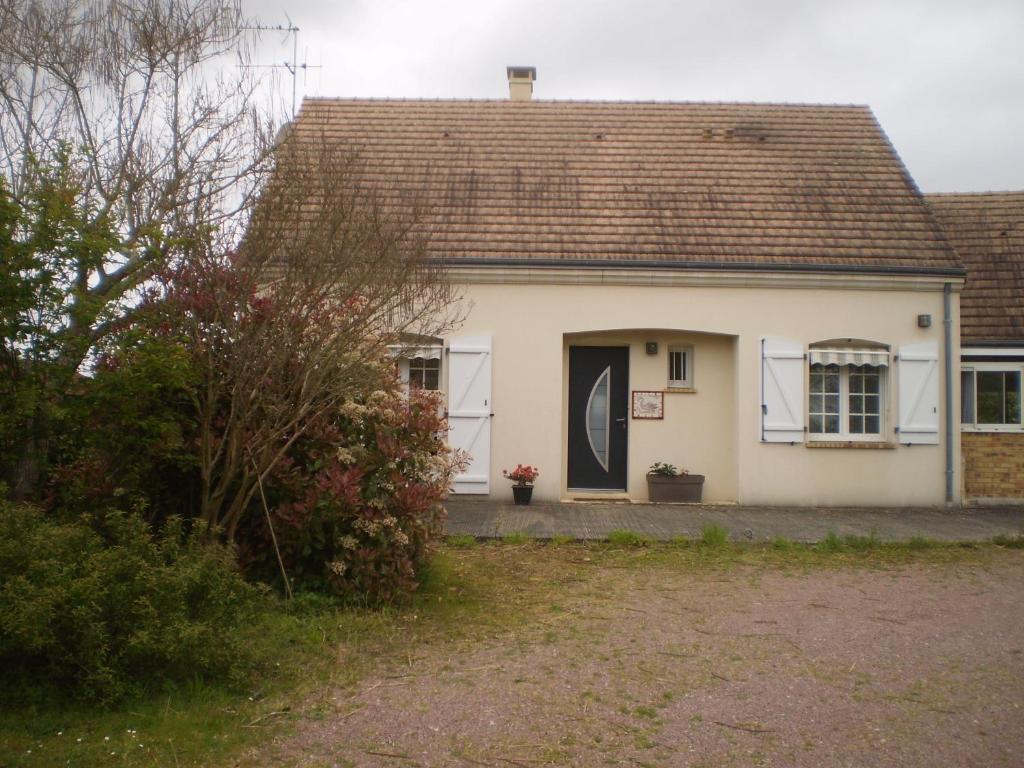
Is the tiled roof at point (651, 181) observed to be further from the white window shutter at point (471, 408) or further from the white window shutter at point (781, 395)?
the white window shutter at point (471, 408)

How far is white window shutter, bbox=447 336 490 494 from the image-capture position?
12492 mm

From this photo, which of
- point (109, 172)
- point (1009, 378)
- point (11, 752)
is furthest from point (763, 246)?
point (11, 752)

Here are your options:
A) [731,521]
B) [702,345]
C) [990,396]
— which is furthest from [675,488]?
[990,396]

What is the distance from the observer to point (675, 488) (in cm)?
1273

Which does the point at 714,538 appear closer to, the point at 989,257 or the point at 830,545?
the point at 830,545

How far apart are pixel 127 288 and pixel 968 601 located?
22.5 feet

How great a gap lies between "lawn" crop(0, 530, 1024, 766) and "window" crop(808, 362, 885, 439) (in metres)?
4.83

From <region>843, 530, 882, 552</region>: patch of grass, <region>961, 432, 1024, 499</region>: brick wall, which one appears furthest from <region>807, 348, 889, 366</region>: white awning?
<region>843, 530, 882, 552</region>: patch of grass

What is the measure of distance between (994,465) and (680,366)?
4762 millimetres

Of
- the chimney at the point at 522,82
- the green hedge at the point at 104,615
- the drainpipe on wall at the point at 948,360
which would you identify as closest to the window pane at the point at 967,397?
the drainpipe on wall at the point at 948,360

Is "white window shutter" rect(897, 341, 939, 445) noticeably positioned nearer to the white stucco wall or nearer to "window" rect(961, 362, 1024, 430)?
the white stucco wall

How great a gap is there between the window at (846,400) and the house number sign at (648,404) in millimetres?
2096

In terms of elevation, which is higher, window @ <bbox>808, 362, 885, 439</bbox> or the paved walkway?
window @ <bbox>808, 362, 885, 439</bbox>

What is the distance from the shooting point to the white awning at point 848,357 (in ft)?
42.1
